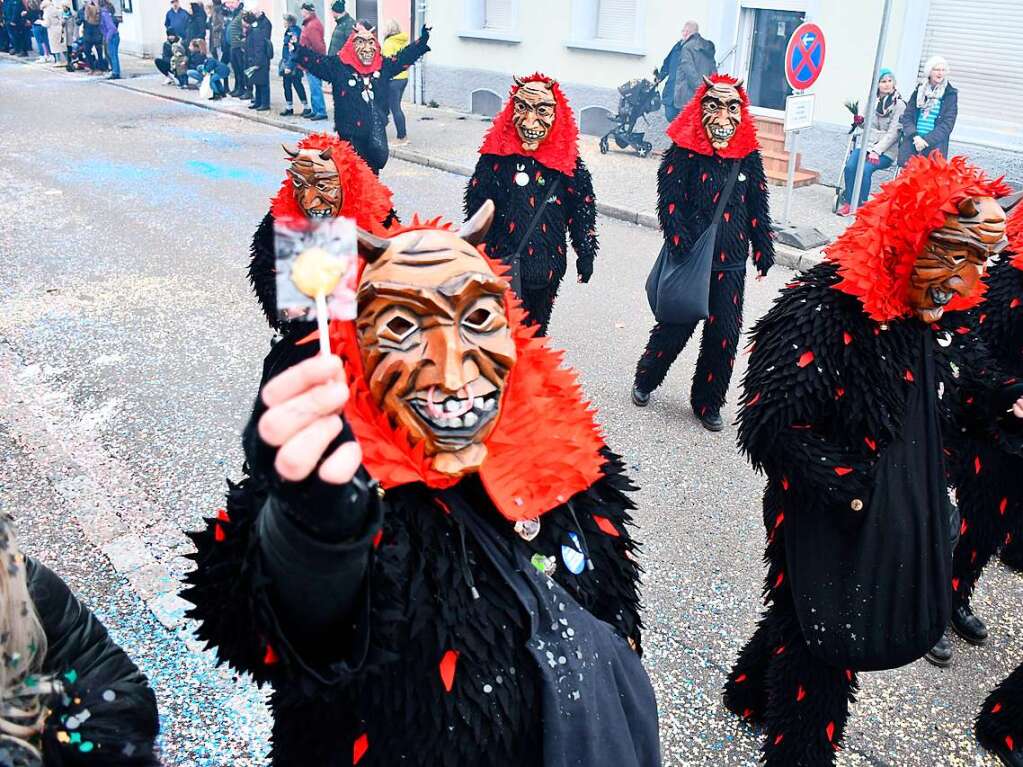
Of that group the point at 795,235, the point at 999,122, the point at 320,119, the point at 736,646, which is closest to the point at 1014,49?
the point at 999,122

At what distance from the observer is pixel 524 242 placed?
Answer: 553cm

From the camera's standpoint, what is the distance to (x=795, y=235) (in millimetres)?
9547

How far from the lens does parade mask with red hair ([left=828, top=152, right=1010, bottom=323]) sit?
8.82ft

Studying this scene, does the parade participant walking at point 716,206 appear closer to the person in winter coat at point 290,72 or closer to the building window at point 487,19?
the building window at point 487,19

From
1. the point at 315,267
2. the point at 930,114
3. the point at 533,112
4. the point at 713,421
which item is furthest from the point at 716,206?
the point at 930,114

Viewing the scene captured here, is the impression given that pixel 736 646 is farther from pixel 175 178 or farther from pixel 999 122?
pixel 175 178

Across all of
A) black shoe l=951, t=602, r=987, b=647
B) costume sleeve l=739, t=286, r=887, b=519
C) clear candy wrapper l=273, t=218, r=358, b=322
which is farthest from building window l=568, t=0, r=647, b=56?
clear candy wrapper l=273, t=218, r=358, b=322

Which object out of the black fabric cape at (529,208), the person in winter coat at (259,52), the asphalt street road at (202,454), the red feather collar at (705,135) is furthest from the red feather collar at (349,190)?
the person in winter coat at (259,52)

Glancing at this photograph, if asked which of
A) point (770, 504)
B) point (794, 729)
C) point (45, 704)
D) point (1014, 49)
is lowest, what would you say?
point (794, 729)

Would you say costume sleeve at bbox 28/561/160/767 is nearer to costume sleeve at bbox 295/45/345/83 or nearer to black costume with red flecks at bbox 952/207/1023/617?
black costume with red flecks at bbox 952/207/1023/617

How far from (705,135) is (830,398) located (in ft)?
10.5

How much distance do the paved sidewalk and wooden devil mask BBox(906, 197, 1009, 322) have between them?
6522 mm

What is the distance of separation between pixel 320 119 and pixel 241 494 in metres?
16.1

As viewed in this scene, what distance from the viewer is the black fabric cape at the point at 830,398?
2.71 metres
